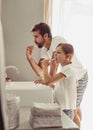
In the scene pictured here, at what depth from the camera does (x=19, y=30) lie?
87.7 inches

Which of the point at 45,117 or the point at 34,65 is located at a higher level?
the point at 34,65

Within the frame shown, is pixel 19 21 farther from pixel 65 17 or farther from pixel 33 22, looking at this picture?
pixel 65 17

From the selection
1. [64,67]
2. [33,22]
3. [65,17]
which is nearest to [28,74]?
[33,22]

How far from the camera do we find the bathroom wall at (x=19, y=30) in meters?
2.19

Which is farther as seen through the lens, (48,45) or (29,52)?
(29,52)

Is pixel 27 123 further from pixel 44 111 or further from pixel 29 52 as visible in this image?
pixel 29 52

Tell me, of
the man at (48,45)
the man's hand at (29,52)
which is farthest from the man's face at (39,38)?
the man's hand at (29,52)

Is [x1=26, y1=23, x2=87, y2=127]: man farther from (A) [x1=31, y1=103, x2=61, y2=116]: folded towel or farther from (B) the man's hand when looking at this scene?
(A) [x1=31, y1=103, x2=61, y2=116]: folded towel

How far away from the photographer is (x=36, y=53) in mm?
2230

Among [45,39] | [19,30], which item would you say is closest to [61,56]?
[45,39]

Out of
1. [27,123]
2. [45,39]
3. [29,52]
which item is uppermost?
[45,39]

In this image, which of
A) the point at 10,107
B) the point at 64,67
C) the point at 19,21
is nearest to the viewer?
the point at 10,107

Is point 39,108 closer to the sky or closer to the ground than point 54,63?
closer to the ground

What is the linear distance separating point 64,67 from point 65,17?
0.91 m
